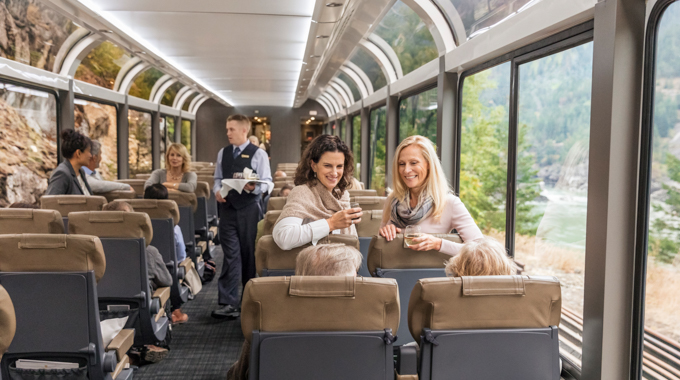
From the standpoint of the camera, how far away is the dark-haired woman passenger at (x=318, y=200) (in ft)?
8.25

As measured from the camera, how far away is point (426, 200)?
2.89 metres

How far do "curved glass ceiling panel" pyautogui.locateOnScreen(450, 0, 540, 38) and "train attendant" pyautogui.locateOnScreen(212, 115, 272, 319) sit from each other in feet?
7.15

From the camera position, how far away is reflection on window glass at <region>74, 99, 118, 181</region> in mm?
8234

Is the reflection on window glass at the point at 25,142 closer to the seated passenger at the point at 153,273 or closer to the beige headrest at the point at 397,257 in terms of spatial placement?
A: the seated passenger at the point at 153,273

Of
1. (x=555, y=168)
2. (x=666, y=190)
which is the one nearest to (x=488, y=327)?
(x=666, y=190)

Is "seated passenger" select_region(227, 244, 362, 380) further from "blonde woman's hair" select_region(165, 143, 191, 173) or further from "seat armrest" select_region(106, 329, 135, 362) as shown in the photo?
"blonde woman's hair" select_region(165, 143, 191, 173)

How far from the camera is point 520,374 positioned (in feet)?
5.28

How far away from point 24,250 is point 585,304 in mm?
2657

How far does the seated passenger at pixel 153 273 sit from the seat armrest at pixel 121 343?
838mm

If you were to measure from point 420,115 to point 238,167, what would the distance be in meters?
3.10

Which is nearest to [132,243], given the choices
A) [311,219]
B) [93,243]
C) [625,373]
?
[93,243]

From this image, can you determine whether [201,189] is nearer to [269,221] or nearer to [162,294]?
[162,294]

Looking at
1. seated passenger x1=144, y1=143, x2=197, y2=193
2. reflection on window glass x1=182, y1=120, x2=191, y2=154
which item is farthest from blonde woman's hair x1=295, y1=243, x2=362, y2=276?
reflection on window glass x1=182, y1=120, x2=191, y2=154

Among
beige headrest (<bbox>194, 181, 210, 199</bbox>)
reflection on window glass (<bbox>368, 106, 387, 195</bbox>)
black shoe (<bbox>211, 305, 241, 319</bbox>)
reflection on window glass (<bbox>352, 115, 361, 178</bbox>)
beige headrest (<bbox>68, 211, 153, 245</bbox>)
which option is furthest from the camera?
reflection on window glass (<bbox>352, 115, 361, 178</bbox>)
